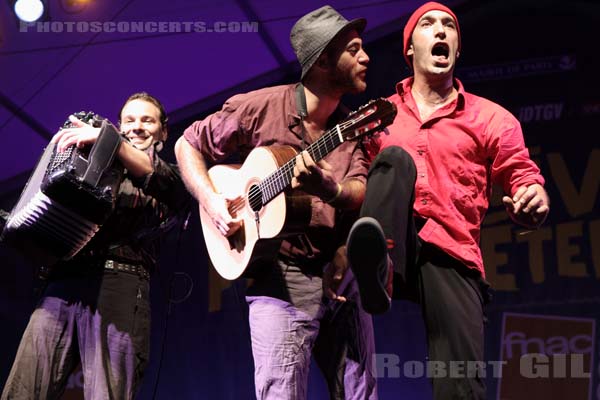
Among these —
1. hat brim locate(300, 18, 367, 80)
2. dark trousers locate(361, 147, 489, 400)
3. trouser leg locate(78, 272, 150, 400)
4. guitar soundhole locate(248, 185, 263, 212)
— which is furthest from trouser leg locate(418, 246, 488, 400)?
trouser leg locate(78, 272, 150, 400)

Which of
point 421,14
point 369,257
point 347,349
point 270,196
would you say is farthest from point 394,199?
point 421,14

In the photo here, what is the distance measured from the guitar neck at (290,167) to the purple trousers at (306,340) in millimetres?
309

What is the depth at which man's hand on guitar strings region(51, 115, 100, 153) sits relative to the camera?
3.08 meters

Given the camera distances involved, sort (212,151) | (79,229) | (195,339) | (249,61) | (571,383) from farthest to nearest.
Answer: (249,61) → (195,339) → (571,383) → (212,151) → (79,229)

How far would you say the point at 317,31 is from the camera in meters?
3.11

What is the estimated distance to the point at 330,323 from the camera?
2902 mm

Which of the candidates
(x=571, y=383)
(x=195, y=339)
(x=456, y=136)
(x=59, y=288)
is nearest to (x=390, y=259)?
(x=456, y=136)

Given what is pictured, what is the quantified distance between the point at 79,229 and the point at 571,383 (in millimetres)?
3012

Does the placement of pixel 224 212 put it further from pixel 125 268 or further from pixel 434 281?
pixel 434 281

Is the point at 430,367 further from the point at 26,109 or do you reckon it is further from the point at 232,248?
the point at 26,109

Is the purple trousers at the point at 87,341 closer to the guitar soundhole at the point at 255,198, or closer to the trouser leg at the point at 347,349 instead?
the guitar soundhole at the point at 255,198

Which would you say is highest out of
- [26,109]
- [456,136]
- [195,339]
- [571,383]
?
[26,109]

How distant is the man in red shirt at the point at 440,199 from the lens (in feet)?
7.67

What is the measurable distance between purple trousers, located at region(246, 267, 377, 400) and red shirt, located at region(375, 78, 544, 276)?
1.47ft
